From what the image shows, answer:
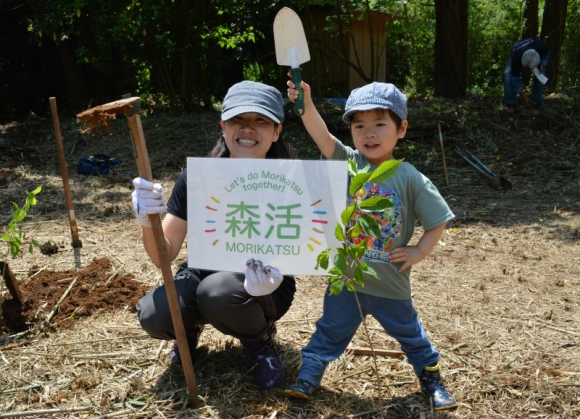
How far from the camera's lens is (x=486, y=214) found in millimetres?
5688

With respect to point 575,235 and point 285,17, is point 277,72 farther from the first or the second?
point 285,17

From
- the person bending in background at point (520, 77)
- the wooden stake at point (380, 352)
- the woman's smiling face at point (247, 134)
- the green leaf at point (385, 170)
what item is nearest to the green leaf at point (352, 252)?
the green leaf at point (385, 170)

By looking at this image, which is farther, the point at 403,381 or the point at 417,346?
the point at 403,381

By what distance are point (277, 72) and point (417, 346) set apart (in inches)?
470

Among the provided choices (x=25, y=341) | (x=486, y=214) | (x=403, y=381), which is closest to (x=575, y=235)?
(x=486, y=214)

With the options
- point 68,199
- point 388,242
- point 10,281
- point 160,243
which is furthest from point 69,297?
point 388,242

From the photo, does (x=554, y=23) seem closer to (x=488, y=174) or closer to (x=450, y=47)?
(x=450, y=47)

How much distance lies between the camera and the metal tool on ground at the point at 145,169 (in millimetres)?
1991

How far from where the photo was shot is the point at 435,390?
2.46 m

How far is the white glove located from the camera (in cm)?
219

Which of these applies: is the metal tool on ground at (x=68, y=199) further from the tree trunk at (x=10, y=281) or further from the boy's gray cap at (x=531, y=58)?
the boy's gray cap at (x=531, y=58)

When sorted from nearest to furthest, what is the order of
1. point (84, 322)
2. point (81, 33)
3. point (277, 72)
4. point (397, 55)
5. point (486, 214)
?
point (84, 322) < point (486, 214) < point (81, 33) < point (277, 72) < point (397, 55)

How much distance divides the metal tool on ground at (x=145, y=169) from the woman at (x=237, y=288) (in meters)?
0.14

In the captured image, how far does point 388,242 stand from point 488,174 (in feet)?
15.8
